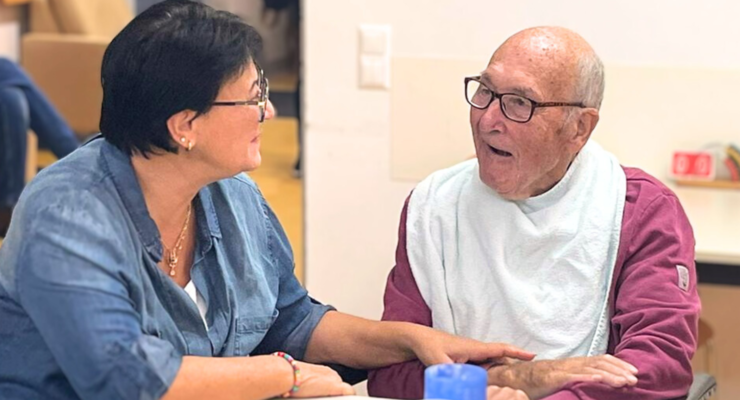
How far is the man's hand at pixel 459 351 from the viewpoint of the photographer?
231 centimetres

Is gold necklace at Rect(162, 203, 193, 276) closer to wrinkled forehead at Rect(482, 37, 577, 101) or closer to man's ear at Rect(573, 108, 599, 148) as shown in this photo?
wrinkled forehead at Rect(482, 37, 577, 101)

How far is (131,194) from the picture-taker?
198cm

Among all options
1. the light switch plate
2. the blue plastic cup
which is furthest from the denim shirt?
the light switch plate

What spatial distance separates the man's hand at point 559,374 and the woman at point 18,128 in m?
3.86

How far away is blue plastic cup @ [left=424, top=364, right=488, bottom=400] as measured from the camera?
177cm

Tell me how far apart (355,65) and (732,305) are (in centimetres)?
139

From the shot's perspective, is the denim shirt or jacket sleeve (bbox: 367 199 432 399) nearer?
the denim shirt

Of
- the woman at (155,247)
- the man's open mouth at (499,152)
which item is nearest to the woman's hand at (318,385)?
the woman at (155,247)

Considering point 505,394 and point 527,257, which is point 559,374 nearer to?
point 505,394

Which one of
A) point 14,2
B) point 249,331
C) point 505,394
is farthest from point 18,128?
point 505,394

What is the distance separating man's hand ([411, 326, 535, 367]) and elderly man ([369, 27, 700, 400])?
3 cm

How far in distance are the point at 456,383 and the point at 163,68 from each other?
687mm

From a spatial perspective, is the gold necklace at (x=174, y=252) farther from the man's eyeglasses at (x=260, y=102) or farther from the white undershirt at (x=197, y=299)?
the man's eyeglasses at (x=260, y=102)

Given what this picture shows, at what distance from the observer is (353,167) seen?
3.66 metres
